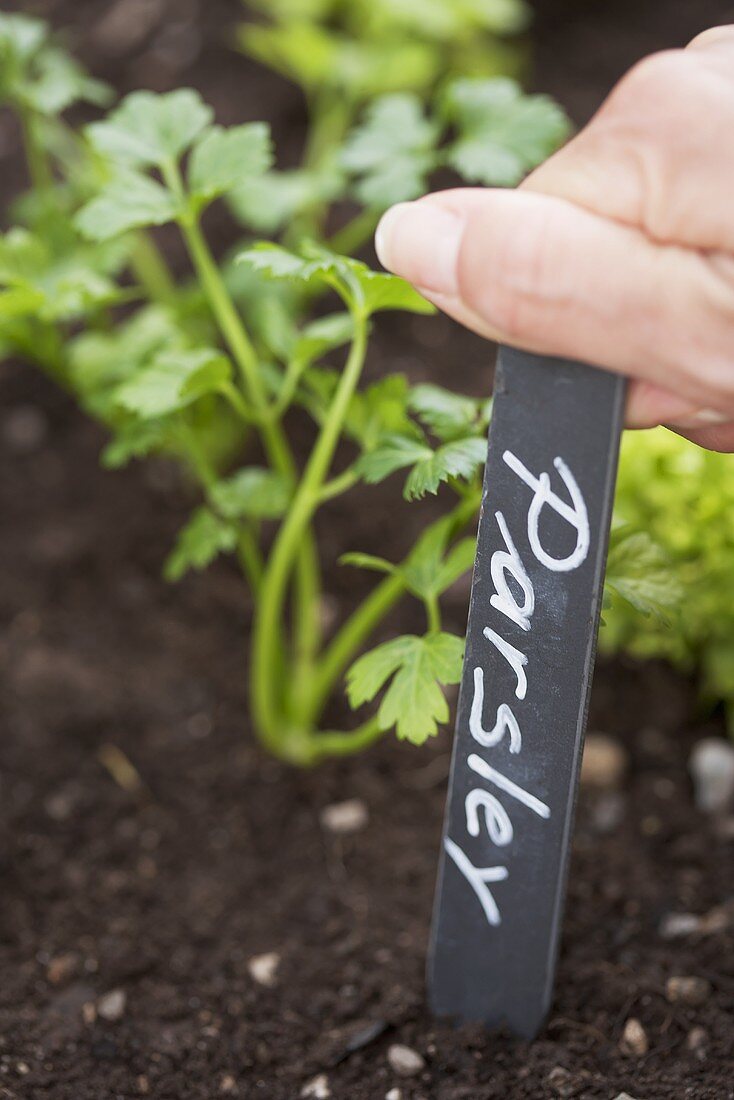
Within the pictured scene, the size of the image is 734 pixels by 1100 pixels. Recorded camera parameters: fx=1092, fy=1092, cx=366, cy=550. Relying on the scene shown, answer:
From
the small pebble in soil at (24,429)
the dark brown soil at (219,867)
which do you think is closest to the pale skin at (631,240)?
the dark brown soil at (219,867)

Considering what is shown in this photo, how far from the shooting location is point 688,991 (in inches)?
54.4

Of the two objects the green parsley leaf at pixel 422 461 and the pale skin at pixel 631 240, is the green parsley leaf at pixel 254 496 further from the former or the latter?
the pale skin at pixel 631 240

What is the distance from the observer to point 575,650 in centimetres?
107

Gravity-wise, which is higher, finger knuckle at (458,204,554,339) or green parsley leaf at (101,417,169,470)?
finger knuckle at (458,204,554,339)

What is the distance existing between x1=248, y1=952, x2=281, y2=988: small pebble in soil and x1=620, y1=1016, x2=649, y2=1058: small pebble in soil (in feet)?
1.52

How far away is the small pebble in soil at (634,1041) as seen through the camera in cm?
132

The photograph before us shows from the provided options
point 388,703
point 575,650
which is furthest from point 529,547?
point 388,703

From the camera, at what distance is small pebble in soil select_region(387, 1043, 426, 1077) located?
1321 mm

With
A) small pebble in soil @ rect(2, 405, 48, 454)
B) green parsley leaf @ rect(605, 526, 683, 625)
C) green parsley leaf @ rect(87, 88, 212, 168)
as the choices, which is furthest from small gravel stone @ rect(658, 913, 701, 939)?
small pebble in soil @ rect(2, 405, 48, 454)

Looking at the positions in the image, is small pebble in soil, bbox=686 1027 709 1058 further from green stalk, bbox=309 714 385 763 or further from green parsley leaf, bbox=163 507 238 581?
green parsley leaf, bbox=163 507 238 581

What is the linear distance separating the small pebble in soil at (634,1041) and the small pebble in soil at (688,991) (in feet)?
0.22

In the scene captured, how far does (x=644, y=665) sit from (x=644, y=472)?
411mm

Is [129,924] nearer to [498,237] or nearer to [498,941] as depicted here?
[498,941]

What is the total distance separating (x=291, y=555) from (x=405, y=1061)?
2.17 feet
